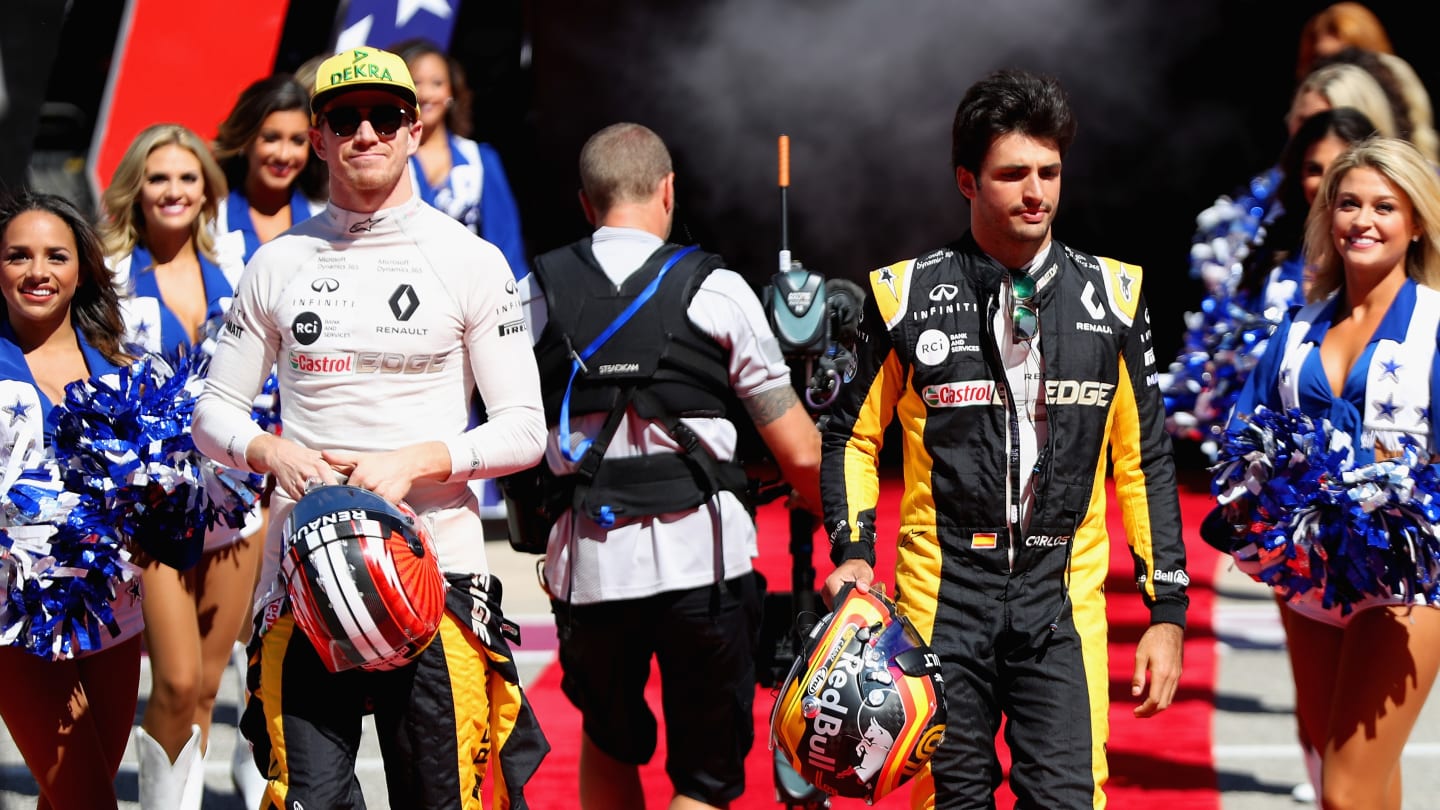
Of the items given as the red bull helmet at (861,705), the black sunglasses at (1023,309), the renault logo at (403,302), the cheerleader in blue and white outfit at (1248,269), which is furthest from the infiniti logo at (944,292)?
the cheerleader in blue and white outfit at (1248,269)

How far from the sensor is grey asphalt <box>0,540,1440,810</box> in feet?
19.0

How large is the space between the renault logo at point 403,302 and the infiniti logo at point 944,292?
1139 millimetres

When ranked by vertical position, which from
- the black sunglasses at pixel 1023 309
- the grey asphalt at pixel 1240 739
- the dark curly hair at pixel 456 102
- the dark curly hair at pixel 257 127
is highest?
the dark curly hair at pixel 456 102

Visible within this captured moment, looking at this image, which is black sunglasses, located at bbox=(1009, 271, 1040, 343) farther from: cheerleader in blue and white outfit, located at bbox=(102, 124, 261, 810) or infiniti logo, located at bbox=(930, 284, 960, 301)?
cheerleader in blue and white outfit, located at bbox=(102, 124, 261, 810)

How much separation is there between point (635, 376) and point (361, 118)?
3.57 feet

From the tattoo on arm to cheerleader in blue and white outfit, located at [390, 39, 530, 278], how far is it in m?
3.04

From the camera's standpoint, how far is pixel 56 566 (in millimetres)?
4410

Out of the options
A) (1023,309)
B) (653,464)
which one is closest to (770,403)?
(653,464)

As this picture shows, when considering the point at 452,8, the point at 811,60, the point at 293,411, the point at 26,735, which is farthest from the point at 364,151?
the point at 811,60

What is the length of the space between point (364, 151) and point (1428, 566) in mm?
2733

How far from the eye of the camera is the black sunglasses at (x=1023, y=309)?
12.6ft

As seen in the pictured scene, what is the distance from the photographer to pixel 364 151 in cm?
384

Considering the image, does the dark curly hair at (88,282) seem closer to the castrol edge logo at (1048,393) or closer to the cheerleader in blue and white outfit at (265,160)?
the cheerleader in blue and white outfit at (265,160)

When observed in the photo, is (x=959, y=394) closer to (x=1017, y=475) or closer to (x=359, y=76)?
(x=1017, y=475)
